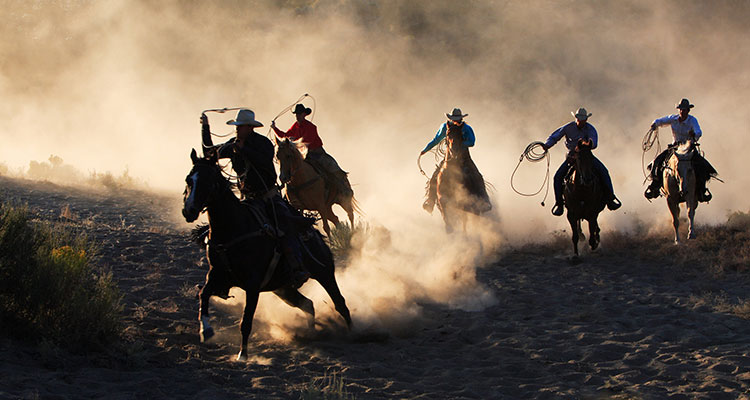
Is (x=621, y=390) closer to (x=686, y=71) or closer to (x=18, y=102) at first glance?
(x=686, y=71)

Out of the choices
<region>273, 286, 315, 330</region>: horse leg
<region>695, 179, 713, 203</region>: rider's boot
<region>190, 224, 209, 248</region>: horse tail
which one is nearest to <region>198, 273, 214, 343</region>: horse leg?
<region>190, 224, 209, 248</region>: horse tail

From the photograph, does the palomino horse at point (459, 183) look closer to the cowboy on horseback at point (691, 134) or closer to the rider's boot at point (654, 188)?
the rider's boot at point (654, 188)

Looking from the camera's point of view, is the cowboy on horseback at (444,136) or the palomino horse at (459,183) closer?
the cowboy on horseback at (444,136)

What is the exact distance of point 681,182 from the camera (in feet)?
44.1

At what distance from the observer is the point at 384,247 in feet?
46.9

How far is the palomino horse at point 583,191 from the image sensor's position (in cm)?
1259

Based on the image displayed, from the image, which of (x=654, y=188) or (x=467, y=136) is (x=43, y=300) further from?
(x=654, y=188)

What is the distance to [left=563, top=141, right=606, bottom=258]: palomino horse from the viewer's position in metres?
12.6

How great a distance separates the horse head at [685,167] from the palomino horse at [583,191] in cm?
164

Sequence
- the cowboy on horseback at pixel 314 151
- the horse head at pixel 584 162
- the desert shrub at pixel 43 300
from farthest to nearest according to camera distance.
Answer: the cowboy on horseback at pixel 314 151 → the horse head at pixel 584 162 → the desert shrub at pixel 43 300

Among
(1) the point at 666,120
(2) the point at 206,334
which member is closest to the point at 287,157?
(2) the point at 206,334

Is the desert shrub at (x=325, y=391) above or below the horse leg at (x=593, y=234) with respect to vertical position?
below

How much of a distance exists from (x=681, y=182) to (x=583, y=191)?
211cm

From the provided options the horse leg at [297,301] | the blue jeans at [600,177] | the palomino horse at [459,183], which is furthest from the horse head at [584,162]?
the horse leg at [297,301]
